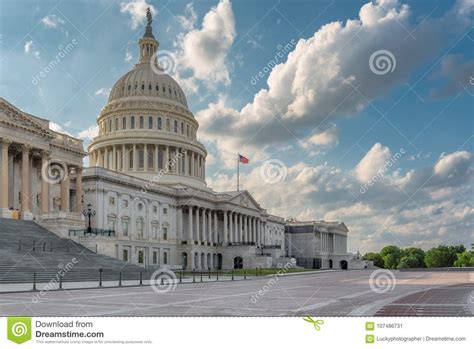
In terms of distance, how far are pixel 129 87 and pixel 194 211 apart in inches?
1375

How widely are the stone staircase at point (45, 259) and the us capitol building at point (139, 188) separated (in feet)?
12.0

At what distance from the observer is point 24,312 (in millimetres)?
19359

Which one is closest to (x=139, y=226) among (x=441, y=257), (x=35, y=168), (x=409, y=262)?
(x=35, y=168)

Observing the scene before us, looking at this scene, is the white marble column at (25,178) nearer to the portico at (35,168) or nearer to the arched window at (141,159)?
the portico at (35,168)

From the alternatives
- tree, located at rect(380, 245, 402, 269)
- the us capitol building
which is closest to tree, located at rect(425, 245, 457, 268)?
tree, located at rect(380, 245, 402, 269)

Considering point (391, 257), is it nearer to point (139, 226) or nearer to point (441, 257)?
point (441, 257)

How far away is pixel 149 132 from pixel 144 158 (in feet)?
18.9

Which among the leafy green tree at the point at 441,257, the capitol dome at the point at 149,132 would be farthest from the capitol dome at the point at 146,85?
the leafy green tree at the point at 441,257

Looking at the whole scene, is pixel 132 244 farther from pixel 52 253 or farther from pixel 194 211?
pixel 52 253

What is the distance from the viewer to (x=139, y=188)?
9362 centimetres

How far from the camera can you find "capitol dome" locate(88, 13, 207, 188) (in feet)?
386

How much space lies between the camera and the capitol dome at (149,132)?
117562 millimetres

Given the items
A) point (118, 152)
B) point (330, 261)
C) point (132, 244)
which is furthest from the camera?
point (330, 261)
